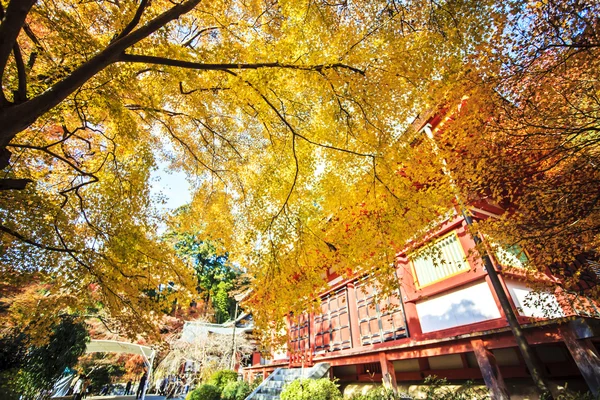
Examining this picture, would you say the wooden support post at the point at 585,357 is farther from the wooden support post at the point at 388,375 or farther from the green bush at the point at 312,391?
the green bush at the point at 312,391

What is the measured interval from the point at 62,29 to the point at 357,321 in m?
10.8

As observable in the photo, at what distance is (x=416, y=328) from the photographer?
7.39 metres

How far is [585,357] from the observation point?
4699mm

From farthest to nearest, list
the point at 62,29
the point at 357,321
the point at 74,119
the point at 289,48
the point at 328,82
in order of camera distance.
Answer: the point at 357,321, the point at 74,119, the point at 328,82, the point at 289,48, the point at 62,29

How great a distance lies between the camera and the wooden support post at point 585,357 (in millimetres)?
4598

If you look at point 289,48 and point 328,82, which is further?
point 328,82

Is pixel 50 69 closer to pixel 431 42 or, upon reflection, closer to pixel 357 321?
pixel 431 42

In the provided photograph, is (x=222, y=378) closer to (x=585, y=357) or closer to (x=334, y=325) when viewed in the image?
(x=334, y=325)

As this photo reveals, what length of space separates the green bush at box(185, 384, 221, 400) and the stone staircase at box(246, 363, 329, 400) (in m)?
3.52

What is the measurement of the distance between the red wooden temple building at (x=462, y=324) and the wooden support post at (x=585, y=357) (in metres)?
0.01

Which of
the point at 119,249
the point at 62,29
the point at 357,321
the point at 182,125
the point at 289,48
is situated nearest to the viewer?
the point at 62,29

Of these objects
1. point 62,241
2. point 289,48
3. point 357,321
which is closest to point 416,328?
point 357,321

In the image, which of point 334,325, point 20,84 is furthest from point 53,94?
point 334,325

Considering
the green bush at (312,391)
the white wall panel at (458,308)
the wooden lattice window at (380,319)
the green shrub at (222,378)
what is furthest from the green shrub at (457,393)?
the green shrub at (222,378)
